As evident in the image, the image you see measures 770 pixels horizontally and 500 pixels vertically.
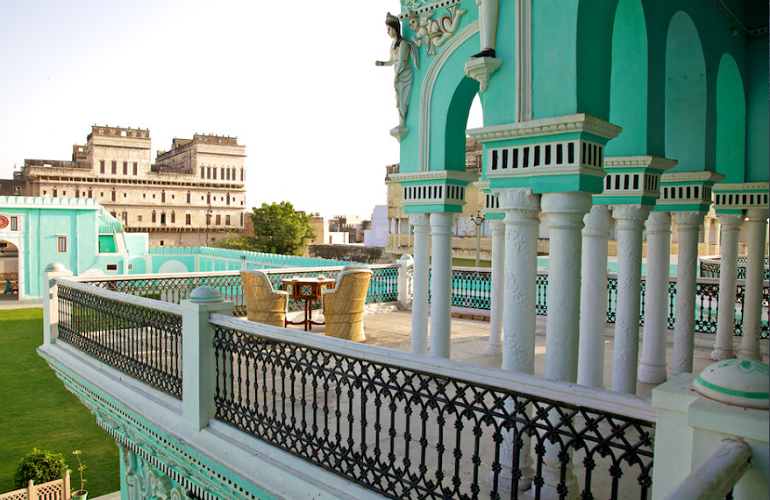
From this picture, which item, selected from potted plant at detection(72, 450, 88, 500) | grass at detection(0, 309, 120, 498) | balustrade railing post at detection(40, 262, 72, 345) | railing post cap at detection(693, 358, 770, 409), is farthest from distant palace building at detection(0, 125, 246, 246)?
railing post cap at detection(693, 358, 770, 409)

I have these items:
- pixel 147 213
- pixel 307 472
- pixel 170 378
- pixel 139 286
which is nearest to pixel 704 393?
pixel 307 472

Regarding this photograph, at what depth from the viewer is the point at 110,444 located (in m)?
11.2

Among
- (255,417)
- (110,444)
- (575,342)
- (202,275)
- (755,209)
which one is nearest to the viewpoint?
(575,342)

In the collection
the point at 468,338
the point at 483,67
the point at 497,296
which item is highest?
the point at 483,67

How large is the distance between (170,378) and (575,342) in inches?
134

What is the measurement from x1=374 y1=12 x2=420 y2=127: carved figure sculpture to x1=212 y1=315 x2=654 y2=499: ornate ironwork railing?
108 inches

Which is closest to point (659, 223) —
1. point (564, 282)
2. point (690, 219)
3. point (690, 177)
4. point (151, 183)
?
point (690, 219)

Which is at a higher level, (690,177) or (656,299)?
(690,177)

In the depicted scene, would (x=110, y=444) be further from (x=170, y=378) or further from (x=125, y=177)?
(x=125, y=177)

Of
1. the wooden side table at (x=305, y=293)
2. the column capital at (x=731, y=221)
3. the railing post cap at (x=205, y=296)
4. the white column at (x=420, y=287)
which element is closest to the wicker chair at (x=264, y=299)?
the wooden side table at (x=305, y=293)

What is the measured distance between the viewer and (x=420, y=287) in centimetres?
536

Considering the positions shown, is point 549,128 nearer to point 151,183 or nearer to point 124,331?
point 124,331

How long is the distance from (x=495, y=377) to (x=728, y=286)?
4.94 m

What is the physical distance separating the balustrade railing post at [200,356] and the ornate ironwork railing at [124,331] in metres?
0.28
